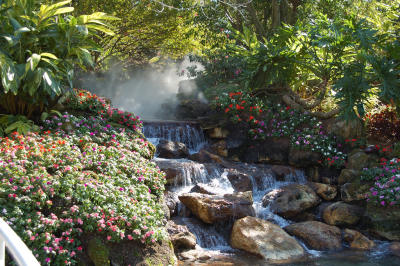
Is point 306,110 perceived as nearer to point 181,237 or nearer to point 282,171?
point 282,171

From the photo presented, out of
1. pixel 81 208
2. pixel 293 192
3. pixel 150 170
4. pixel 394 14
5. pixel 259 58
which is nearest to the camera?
pixel 81 208

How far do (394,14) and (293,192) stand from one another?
5.37m

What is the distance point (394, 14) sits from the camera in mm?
9898

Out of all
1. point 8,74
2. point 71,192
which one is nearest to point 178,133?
point 8,74

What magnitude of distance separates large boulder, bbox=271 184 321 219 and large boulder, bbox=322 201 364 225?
430mm

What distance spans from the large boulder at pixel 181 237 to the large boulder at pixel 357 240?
2891 millimetres

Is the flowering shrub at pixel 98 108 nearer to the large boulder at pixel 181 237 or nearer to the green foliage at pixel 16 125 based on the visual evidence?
the green foliage at pixel 16 125

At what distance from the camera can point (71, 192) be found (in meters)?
4.93

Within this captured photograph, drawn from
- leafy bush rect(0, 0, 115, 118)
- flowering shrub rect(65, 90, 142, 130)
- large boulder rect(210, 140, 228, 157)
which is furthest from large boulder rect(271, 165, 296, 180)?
leafy bush rect(0, 0, 115, 118)

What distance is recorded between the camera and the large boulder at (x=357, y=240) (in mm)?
7028

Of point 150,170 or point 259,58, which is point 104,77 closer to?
point 259,58

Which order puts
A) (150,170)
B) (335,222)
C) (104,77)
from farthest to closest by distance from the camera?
(104,77), (335,222), (150,170)

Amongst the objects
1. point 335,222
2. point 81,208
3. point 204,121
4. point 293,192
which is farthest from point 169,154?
point 81,208

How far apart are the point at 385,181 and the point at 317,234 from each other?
219 centimetres
